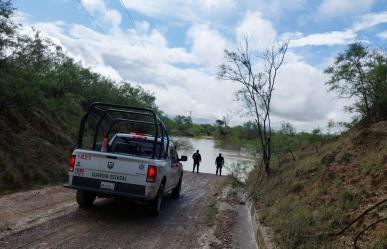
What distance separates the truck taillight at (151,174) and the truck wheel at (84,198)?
6.11 ft

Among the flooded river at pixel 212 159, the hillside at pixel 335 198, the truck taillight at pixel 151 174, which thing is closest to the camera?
the hillside at pixel 335 198

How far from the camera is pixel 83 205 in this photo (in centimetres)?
955

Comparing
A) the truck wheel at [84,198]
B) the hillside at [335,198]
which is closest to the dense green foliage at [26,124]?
the truck wheel at [84,198]

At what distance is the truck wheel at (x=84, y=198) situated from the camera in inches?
371

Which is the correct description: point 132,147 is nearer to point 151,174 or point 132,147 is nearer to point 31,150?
point 151,174

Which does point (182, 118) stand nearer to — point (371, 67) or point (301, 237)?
point (371, 67)

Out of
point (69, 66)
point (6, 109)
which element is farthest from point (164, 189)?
point (69, 66)

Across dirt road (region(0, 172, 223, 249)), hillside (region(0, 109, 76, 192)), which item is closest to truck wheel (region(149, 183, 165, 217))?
dirt road (region(0, 172, 223, 249))

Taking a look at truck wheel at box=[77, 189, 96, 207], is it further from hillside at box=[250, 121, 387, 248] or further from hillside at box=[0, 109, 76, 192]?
hillside at box=[250, 121, 387, 248]

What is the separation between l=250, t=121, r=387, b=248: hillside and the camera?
6355 mm

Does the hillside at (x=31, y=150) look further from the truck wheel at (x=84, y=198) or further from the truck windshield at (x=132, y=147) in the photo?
the truck windshield at (x=132, y=147)

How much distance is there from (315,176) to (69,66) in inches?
840

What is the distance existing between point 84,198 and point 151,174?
199 cm

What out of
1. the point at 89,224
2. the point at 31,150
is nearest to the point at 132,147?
the point at 89,224
